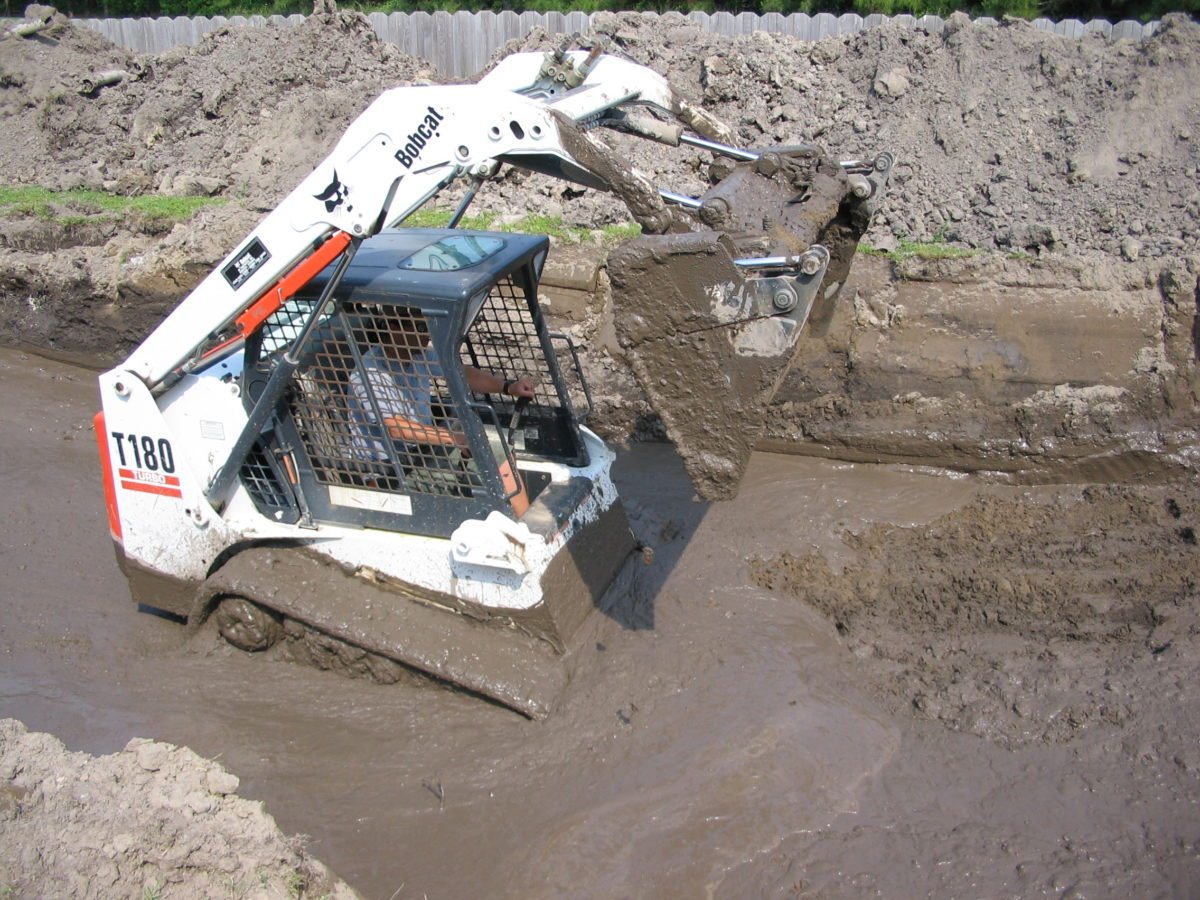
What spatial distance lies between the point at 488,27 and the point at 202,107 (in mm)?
3762

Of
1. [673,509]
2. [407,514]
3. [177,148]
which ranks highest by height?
[407,514]

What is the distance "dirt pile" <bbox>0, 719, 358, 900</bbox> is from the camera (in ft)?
10.4

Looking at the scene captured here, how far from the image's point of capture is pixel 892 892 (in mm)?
3477

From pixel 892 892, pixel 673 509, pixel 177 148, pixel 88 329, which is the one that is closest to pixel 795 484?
pixel 673 509

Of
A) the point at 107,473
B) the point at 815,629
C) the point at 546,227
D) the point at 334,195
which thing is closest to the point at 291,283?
the point at 334,195

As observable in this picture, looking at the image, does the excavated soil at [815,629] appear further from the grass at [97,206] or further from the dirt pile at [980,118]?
the grass at [97,206]

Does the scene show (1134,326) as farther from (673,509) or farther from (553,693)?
(553,693)

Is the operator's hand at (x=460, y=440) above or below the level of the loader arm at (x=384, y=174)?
below

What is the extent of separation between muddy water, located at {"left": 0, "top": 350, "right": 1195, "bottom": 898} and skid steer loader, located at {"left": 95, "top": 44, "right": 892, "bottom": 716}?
0.21 m

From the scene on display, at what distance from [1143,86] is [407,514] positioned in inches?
324

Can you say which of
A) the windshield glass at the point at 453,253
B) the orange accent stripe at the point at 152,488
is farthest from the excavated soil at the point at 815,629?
the windshield glass at the point at 453,253

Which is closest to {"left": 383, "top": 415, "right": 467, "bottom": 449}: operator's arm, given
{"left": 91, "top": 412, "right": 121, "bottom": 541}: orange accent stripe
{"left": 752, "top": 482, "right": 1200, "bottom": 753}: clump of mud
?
{"left": 91, "top": 412, "right": 121, "bottom": 541}: orange accent stripe

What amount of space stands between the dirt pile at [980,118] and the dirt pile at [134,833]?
5.89m

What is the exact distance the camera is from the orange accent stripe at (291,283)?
388 cm
